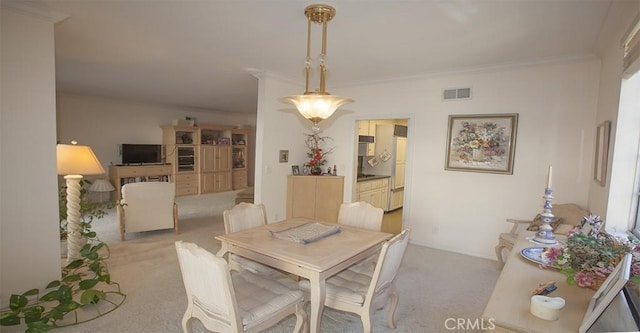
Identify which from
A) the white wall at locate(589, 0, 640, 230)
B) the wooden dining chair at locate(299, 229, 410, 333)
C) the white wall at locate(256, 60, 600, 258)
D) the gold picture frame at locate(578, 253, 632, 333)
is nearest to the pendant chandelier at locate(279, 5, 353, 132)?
the wooden dining chair at locate(299, 229, 410, 333)

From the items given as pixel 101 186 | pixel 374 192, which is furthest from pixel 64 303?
pixel 101 186

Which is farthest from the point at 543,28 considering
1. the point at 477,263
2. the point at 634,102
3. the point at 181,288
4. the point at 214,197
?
the point at 214,197

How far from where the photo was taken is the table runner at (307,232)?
7.40ft

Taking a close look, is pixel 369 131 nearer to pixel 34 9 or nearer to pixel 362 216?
pixel 362 216

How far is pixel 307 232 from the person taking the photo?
7.96 feet

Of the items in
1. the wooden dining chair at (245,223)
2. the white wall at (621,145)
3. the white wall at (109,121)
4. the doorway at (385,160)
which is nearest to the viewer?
the white wall at (621,145)

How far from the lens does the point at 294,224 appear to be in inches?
108

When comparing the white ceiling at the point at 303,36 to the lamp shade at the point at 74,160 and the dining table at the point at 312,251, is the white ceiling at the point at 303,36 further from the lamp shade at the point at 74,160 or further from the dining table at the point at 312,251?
the dining table at the point at 312,251

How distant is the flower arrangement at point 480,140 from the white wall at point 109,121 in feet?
23.5

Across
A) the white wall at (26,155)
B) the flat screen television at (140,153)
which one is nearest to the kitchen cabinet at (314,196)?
the white wall at (26,155)

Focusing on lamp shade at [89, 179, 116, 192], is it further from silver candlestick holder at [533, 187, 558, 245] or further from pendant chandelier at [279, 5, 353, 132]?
silver candlestick holder at [533, 187, 558, 245]

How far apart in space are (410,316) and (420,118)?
2.73 metres

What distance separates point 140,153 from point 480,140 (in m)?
7.27

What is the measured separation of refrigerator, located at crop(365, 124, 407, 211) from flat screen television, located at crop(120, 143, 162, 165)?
524 cm
